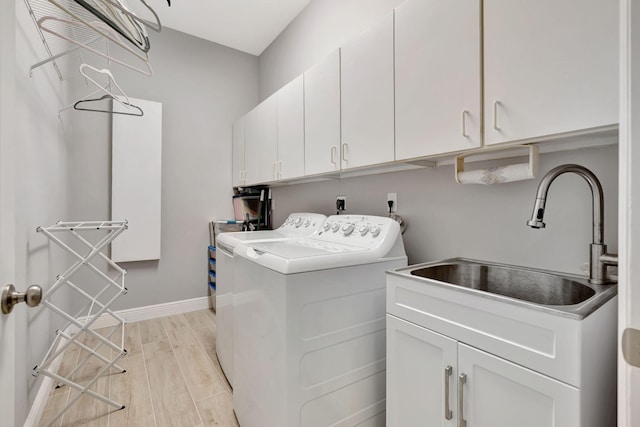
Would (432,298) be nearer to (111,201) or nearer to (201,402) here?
(201,402)

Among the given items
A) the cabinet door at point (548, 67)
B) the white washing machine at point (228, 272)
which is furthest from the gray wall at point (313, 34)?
the white washing machine at point (228, 272)

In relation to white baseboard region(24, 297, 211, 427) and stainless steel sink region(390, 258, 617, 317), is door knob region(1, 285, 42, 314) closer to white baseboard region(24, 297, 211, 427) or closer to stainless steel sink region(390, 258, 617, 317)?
stainless steel sink region(390, 258, 617, 317)

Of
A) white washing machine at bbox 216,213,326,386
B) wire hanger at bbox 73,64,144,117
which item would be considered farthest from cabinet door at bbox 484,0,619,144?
wire hanger at bbox 73,64,144,117

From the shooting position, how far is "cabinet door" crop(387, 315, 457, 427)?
40.2 inches

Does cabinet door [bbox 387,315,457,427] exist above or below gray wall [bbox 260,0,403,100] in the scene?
below

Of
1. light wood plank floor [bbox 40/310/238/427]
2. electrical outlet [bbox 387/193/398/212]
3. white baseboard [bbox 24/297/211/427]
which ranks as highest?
electrical outlet [bbox 387/193/398/212]

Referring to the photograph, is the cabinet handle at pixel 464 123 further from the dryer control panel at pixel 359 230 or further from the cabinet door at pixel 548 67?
the dryer control panel at pixel 359 230

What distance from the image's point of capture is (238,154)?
11.0 ft

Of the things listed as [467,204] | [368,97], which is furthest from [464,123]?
[368,97]

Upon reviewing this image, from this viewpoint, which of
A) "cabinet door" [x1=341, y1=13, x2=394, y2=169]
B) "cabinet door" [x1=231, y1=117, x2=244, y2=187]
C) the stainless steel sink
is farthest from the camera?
"cabinet door" [x1=231, y1=117, x2=244, y2=187]

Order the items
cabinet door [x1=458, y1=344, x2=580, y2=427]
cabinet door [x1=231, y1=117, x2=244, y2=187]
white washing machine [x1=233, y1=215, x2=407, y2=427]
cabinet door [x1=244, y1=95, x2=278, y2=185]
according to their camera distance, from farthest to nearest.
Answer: cabinet door [x1=231, y1=117, x2=244, y2=187] → cabinet door [x1=244, y1=95, x2=278, y2=185] → white washing machine [x1=233, y1=215, x2=407, y2=427] → cabinet door [x1=458, y1=344, x2=580, y2=427]

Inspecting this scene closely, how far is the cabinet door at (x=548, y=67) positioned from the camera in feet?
2.77

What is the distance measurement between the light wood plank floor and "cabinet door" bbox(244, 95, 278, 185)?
5.19ft

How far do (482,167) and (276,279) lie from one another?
1.11m
